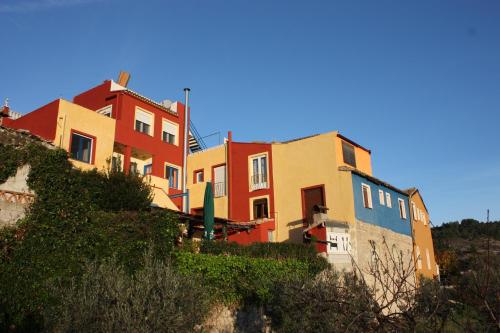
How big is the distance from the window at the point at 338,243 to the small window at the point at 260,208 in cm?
653

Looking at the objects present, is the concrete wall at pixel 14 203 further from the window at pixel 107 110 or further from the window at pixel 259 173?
the window at pixel 259 173

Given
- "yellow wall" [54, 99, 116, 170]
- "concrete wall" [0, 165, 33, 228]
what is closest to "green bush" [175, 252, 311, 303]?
"concrete wall" [0, 165, 33, 228]

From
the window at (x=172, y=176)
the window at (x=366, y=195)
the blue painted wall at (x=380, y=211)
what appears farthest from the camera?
the window at (x=172, y=176)

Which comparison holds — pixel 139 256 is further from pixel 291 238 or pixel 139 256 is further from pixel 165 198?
pixel 291 238

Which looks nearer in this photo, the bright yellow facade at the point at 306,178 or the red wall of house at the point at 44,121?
the red wall of house at the point at 44,121

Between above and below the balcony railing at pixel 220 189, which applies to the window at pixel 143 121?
above

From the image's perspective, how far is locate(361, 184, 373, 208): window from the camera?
28.6 metres

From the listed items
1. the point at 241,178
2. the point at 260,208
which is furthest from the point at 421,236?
the point at 241,178

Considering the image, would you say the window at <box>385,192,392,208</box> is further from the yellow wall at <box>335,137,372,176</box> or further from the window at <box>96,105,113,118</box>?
the window at <box>96,105,113,118</box>

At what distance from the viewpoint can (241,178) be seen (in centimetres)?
3238

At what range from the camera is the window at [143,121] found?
90.0 feet

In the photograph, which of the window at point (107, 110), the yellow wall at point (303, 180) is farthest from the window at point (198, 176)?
the window at point (107, 110)

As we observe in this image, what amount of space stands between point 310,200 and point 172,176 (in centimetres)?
927

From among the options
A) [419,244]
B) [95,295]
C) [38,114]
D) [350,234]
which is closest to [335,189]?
[350,234]
